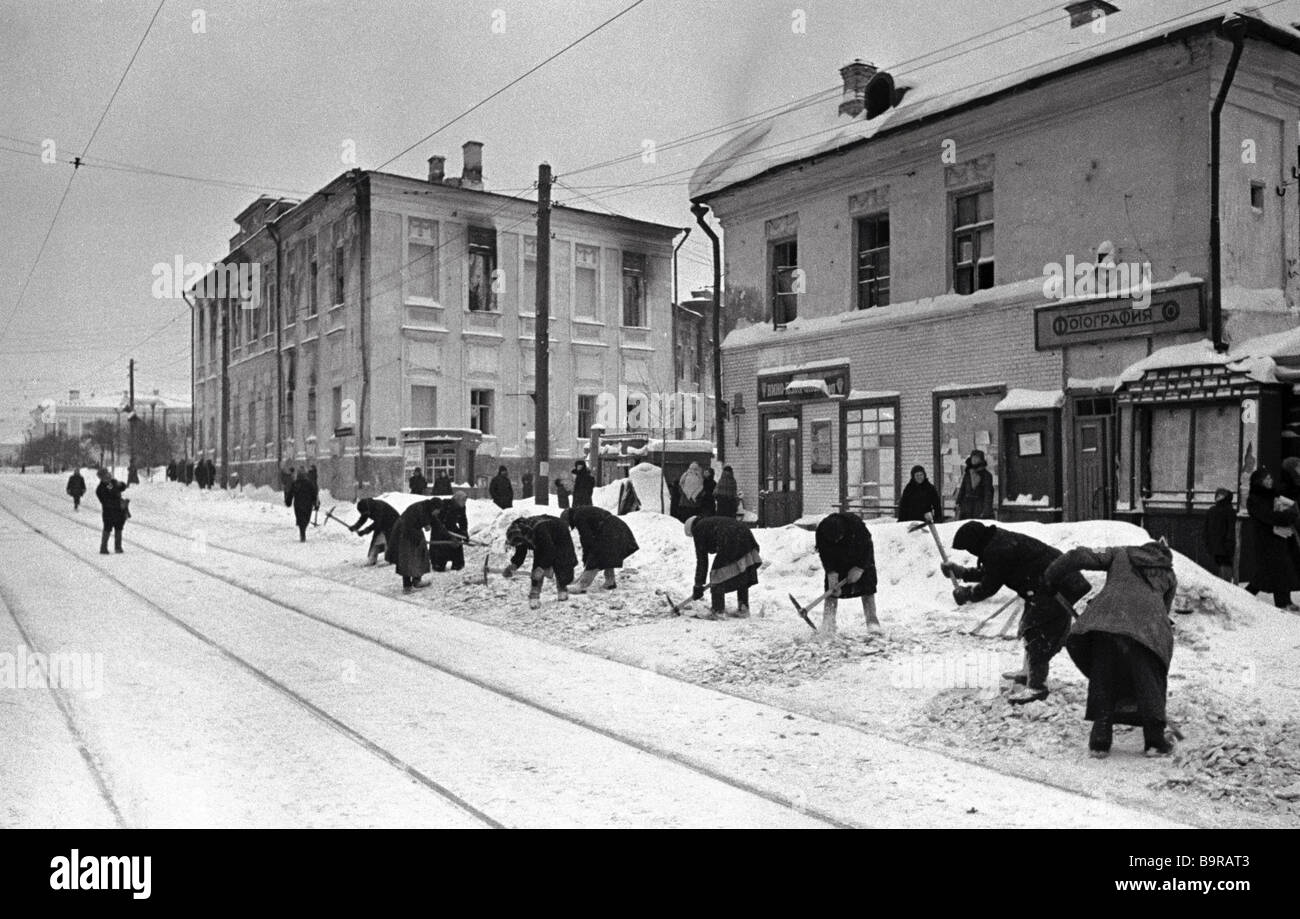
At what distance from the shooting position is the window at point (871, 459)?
18.2 metres

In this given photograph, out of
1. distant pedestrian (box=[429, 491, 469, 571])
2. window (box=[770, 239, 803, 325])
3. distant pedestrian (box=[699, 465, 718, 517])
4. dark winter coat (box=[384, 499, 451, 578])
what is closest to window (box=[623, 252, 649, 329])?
window (box=[770, 239, 803, 325])

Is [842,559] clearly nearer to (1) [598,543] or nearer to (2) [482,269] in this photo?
(1) [598,543]

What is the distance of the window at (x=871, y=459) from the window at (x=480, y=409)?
61.6 feet

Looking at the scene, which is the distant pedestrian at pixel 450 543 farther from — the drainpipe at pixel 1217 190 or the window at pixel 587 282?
the window at pixel 587 282

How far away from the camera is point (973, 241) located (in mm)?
17000

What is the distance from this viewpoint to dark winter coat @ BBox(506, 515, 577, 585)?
1270 centimetres

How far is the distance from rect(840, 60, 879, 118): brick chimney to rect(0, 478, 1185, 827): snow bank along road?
13525 millimetres

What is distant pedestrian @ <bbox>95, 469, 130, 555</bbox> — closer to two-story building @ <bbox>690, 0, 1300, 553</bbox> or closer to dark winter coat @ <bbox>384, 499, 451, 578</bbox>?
dark winter coat @ <bbox>384, 499, 451, 578</bbox>

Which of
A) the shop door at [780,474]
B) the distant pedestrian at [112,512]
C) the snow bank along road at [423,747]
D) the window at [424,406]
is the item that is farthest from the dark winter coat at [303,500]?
the snow bank along road at [423,747]

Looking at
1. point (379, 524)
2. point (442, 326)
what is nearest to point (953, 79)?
point (379, 524)
